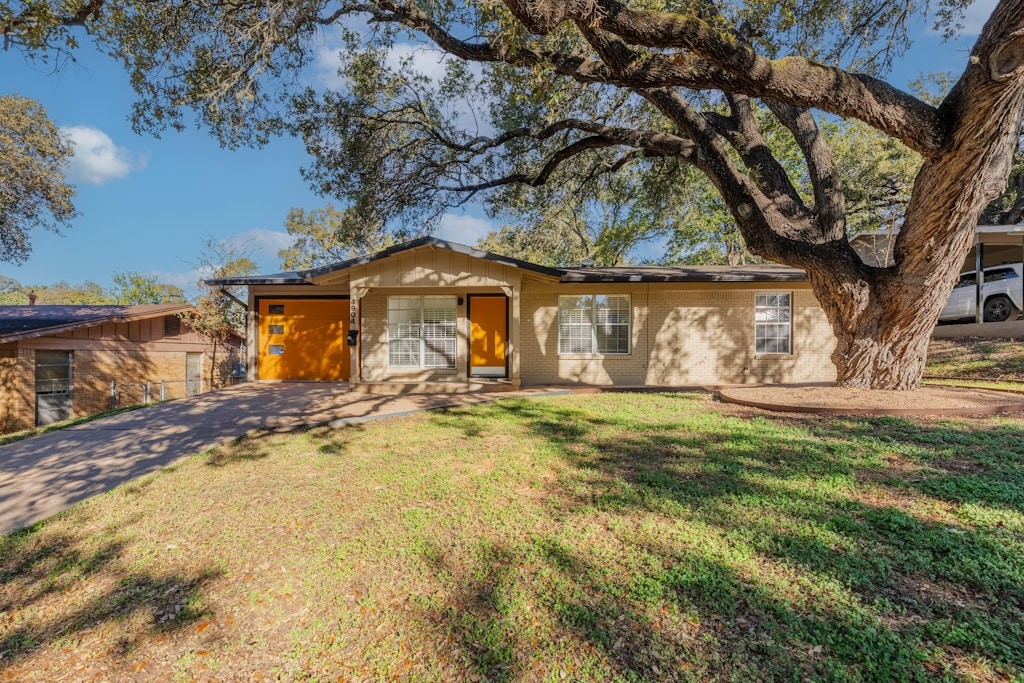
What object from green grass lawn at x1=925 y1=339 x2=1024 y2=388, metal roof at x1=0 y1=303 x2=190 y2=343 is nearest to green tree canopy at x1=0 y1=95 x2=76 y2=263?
metal roof at x1=0 y1=303 x2=190 y2=343

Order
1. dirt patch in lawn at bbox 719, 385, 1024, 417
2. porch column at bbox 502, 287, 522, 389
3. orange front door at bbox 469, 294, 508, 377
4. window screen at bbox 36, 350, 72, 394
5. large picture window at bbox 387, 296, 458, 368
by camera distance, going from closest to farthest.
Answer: dirt patch in lawn at bbox 719, 385, 1024, 417 → porch column at bbox 502, 287, 522, 389 → large picture window at bbox 387, 296, 458, 368 → orange front door at bbox 469, 294, 508, 377 → window screen at bbox 36, 350, 72, 394

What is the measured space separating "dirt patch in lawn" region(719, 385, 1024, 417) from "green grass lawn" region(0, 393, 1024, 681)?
3.72 feet

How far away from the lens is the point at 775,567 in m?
2.81

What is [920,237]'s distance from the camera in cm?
653

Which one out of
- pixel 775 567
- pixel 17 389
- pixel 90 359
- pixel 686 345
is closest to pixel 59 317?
pixel 90 359

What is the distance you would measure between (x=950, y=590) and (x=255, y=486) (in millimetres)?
5609

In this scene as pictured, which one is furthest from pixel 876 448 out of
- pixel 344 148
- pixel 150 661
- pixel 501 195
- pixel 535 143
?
pixel 344 148

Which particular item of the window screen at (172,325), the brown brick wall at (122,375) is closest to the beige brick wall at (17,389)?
the brown brick wall at (122,375)

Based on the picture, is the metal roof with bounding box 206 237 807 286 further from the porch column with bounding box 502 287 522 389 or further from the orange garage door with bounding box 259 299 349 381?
the orange garage door with bounding box 259 299 349 381

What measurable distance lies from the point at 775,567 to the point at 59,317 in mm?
20576

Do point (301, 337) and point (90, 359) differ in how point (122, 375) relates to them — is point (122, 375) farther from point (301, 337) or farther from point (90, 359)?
point (301, 337)

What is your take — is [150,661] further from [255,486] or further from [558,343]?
[558,343]

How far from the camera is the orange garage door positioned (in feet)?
40.8

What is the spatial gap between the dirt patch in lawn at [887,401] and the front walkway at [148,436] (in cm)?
496
